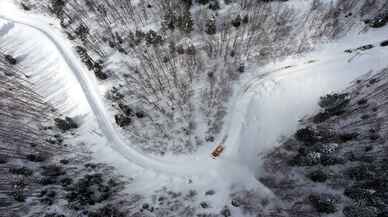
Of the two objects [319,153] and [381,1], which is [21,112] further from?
[381,1]

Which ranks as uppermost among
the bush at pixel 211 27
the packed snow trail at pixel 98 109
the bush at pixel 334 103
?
the bush at pixel 211 27

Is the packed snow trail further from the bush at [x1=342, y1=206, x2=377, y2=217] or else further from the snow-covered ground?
the bush at [x1=342, y1=206, x2=377, y2=217]

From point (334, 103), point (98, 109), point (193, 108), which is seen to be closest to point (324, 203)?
point (334, 103)

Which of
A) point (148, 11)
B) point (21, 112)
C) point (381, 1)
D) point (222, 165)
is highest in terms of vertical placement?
point (381, 1)

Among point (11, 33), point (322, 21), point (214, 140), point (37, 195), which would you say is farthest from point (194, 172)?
point (11, 33)

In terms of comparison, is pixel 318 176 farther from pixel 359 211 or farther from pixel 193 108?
pixel 193 108

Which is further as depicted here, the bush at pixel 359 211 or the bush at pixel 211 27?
the bush at pixel 211 27

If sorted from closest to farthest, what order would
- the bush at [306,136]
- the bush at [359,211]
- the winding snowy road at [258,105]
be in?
the bush at [359,211] < the winding snowy road at [258,105] < the bush at [306,136]

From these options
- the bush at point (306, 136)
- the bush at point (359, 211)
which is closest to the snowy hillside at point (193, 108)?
the bush at point (359, 211)

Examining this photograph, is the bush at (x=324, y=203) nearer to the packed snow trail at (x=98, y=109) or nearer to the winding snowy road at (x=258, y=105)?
the winding snowy road at (x=258, y=105)

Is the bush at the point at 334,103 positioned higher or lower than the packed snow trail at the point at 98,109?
higher
